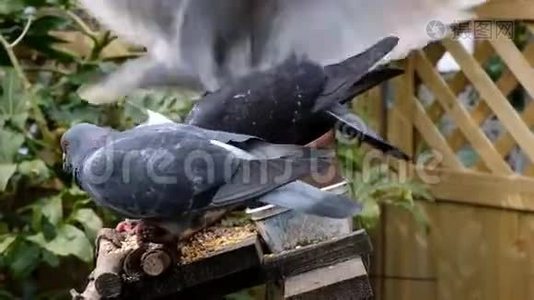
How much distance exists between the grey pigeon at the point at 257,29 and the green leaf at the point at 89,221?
55 centimetres

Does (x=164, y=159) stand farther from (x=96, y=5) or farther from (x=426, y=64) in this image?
(x=426, y=64)

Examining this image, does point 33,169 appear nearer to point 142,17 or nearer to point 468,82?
point 142,17

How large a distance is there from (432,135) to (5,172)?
90cm

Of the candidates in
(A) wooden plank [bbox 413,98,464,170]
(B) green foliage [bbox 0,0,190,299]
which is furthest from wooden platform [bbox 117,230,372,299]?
(A) wooden plank [bbox 413,98,464,170]

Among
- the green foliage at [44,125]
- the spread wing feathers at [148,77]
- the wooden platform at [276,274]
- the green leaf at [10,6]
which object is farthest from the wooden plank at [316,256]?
the green leaf at [10,6]

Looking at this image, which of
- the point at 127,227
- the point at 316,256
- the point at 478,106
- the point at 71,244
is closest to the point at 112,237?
the point at 127,227

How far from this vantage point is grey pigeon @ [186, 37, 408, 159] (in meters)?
1.03

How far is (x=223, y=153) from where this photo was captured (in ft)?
3.13

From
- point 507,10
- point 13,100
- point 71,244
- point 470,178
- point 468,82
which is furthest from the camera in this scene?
point 468,82

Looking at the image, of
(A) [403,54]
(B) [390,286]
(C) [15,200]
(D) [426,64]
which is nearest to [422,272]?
(B) [390,286]

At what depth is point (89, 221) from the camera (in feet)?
5.30

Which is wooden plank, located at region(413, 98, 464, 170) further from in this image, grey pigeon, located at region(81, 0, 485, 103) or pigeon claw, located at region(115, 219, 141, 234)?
pigeon claw, located at region(115, 219, 141, 234)

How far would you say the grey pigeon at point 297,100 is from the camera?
103cm

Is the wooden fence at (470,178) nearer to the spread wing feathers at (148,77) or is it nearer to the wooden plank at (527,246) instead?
the wooden plank at (527,246)
